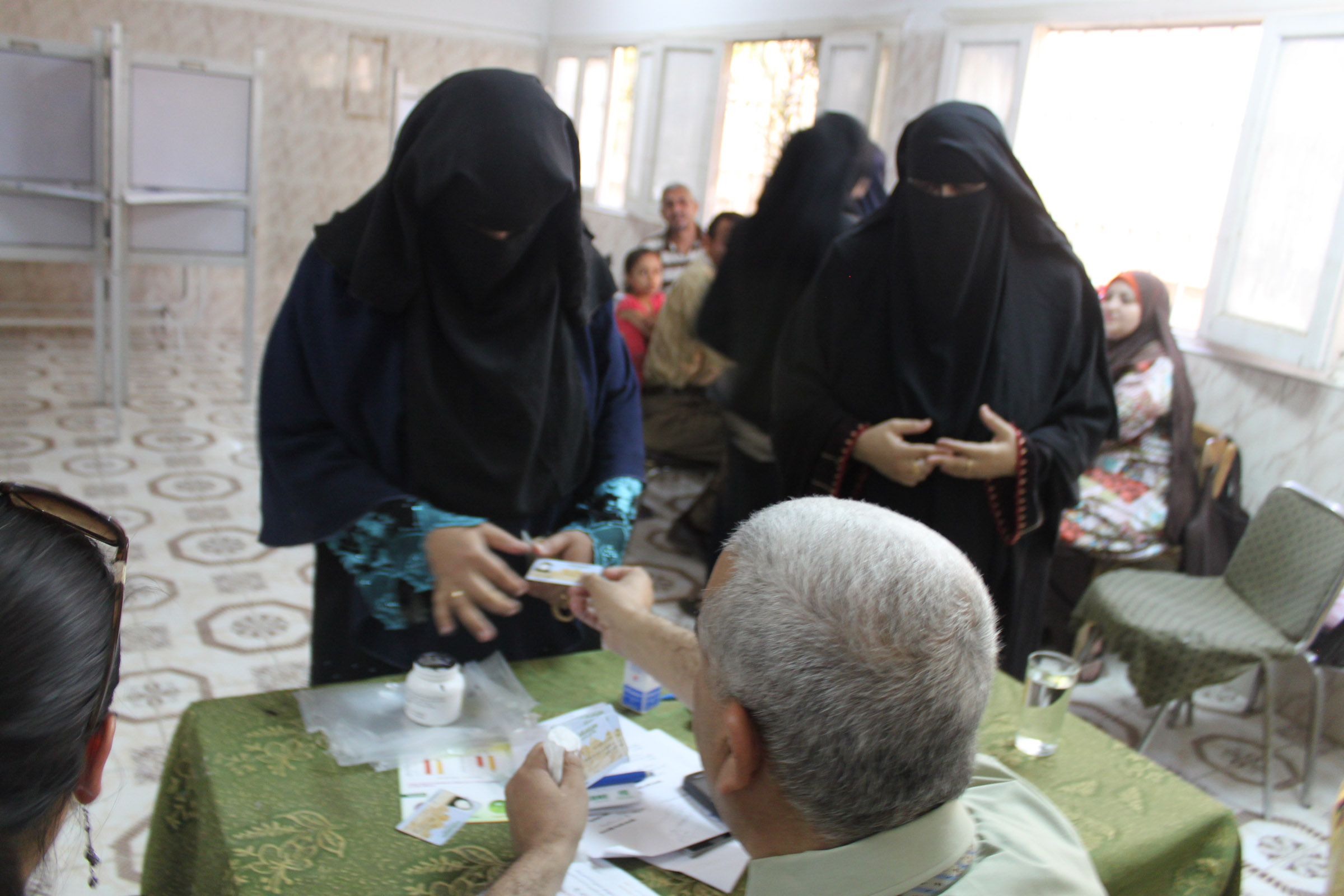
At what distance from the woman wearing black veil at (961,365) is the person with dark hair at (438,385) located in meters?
0.78

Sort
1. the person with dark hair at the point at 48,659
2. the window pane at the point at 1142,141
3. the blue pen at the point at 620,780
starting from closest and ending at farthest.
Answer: the person with dark hair at the point at 48,659 < the blue pen at the point at 620,780 < the window pane at the point at 1142,141

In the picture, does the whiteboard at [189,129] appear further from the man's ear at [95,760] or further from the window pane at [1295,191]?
the man's ear at [95,760]

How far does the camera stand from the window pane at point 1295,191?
11.0 feet

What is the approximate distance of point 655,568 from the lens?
13.7 ft

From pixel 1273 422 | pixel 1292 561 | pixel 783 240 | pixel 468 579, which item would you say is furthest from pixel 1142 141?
pixel 468 579

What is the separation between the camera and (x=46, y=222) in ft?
16.2

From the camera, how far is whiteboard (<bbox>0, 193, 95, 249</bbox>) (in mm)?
4863

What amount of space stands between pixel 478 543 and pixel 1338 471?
10.5 feet

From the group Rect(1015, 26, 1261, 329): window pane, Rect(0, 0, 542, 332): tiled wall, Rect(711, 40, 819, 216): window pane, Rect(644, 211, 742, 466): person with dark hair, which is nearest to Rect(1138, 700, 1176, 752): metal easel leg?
Rect(1015, 26, 1261, 329): window pane

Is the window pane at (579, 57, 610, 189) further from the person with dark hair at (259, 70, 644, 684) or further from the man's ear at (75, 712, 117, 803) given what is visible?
the man's ear at (75, 712, 117, 803)

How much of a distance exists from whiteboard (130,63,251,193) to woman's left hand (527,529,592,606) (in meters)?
4.90

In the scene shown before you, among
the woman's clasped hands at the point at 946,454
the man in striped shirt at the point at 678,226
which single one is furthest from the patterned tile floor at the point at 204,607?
the man in striped shirt at the point at 678,226

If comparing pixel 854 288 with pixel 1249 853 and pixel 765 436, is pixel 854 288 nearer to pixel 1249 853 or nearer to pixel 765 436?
pixel 765 436

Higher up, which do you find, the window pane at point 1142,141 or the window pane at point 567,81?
the window pane at point 567,81
